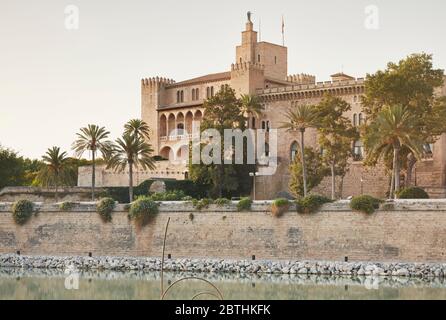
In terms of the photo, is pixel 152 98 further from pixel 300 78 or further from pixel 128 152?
pixel 128 152

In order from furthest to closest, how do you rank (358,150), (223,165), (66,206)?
(358,150) → (223,165) → (66,206)

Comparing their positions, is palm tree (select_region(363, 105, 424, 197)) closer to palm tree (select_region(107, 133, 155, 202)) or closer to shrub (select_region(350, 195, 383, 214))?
shrub (select_region(350, 195, 383, 214))

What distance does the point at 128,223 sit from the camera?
45812 mm

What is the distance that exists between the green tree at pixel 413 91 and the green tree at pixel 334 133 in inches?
105

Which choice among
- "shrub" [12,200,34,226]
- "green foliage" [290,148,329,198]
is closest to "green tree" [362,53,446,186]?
"green foliage" [290,148,329,198]

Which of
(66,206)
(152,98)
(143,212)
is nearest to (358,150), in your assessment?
(143,212)

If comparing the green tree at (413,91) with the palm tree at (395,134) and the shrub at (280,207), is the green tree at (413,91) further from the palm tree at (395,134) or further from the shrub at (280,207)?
the shrub at (280,207)

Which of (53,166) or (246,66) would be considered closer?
(53,166)

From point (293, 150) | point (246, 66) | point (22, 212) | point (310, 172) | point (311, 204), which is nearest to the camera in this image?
point (311, 204)

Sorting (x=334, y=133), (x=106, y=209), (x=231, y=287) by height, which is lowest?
(x=231, y=287)

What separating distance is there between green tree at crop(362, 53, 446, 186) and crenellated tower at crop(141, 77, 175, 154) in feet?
74.1

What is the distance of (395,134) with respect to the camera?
147 ft

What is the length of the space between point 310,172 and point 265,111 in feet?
28.3

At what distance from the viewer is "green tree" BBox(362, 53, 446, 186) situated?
4909cm
